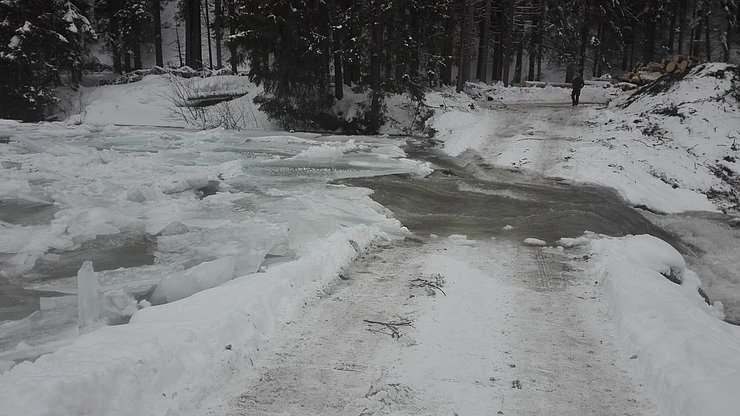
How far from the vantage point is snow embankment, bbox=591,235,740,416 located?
3.40m

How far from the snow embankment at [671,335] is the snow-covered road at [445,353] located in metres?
0.16

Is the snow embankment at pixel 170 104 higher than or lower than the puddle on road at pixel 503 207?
higher

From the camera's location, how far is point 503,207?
9.79 metres

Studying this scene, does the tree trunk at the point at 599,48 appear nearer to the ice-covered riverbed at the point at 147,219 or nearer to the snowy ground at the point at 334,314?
the ice-covered riverbed at the point at 147,219

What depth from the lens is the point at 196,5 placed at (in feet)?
119

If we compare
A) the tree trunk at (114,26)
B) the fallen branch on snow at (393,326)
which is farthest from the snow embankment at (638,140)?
the tree trunk at (114,26)

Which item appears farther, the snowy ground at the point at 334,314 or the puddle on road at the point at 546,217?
the puddle on road at the point at 546,217

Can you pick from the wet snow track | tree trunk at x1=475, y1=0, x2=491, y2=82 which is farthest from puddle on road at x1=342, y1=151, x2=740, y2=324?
tree trunk at x1=475, y1=0, x2=491, y2=82

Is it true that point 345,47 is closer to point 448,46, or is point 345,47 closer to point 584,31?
point 448,46

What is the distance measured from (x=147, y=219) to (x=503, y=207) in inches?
249

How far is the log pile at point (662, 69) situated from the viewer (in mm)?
22016

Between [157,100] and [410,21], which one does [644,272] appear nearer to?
[410,21]

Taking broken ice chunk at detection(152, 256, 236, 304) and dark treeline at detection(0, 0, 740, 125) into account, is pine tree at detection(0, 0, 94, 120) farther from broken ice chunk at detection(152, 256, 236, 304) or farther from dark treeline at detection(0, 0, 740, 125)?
broken ice chunk at detection(152, 256, 236, 304)

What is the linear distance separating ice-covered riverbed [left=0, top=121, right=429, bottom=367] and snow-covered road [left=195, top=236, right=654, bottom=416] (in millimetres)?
1343
